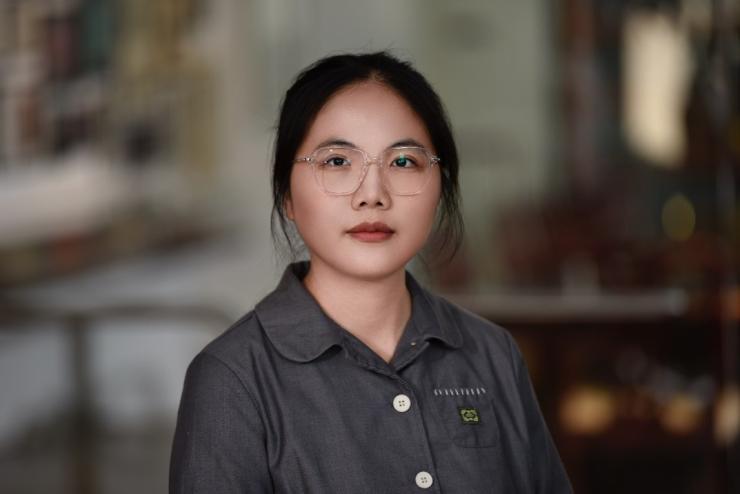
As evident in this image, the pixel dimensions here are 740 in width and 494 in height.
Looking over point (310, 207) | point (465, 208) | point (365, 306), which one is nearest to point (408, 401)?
point (365, 306)

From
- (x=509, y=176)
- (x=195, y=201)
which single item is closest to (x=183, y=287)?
(x=195, y=201)

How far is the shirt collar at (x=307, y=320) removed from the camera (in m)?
1.27

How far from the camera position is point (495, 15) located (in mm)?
3934

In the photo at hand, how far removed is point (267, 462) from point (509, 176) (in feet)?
9.10

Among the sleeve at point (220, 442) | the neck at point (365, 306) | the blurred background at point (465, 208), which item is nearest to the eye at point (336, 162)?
the neck at point (365, 306)

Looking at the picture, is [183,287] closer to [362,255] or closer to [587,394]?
[587,394]

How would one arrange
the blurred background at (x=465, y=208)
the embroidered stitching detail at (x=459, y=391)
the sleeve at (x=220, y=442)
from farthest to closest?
the blurred background at (x=465, y=208)
the embroidered stitching detail at (x=459, y=391)
the sleeve at (x=220, y=442)

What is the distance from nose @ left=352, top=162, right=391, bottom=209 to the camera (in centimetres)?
125

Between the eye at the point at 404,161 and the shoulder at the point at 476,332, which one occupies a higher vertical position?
the eye at the point at 404,161

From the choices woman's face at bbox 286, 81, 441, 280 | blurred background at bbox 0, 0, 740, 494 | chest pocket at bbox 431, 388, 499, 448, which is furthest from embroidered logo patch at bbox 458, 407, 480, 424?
blurred background at bbox 0, 0, 740, 494

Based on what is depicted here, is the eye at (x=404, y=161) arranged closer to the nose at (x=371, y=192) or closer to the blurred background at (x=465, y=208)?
the nose at (x=371, y=192)

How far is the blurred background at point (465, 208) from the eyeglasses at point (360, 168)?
2.22 m

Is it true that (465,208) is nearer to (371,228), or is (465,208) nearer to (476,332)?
(476,332)

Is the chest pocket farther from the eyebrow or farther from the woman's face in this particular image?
the eyebrow
